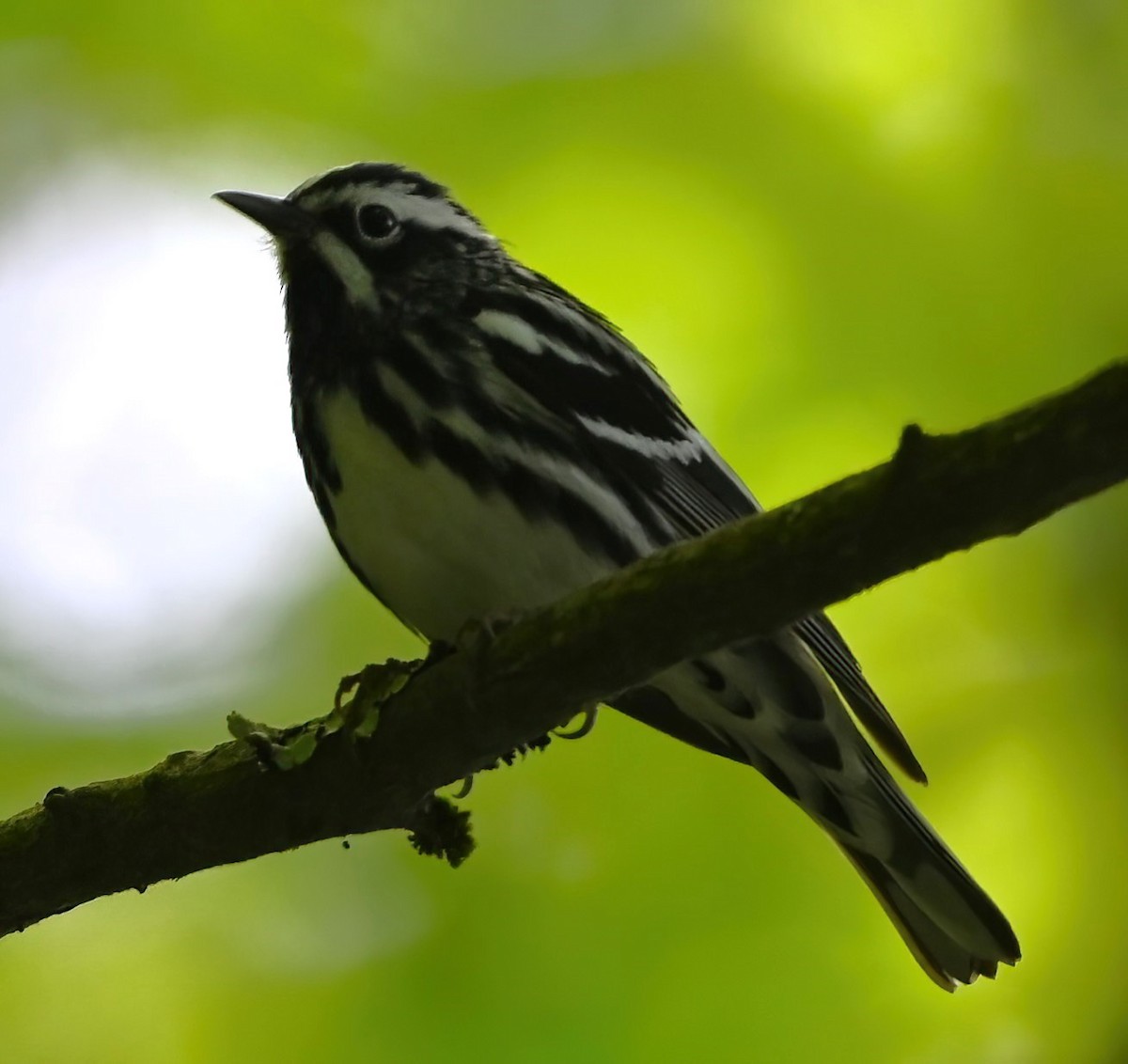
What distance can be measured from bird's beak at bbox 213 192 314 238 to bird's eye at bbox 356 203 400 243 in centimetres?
8

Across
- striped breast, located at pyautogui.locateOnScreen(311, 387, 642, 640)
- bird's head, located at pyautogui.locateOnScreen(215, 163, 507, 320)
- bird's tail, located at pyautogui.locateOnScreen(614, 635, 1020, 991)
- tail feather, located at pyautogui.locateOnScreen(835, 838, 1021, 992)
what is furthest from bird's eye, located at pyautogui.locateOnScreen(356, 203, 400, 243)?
tail feather, located at pyautogui.locateOnScreen(835, 838, 1021, 992)

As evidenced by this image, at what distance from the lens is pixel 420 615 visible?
6.31 feet

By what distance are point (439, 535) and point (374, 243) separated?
0.53 metres

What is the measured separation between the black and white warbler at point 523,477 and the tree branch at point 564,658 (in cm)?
23

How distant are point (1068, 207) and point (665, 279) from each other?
27.7 inches

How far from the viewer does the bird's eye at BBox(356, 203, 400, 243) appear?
2.09 meters

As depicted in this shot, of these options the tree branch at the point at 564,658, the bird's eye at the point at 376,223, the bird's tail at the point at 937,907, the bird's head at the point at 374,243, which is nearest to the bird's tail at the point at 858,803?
the bird's tail at the point at 937,907

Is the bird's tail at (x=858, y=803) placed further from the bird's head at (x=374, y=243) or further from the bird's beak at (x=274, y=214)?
the bird's beak at (x=274, y=214)

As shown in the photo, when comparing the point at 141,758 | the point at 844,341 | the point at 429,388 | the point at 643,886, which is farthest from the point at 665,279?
the point at 141,758

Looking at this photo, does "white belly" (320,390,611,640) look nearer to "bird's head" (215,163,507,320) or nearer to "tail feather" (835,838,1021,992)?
"bird's head" (215,163,507,320)

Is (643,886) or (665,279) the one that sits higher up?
(665,279)

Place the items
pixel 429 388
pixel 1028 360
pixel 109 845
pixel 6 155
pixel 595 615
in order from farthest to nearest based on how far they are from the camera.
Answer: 1. pixel 6 155
2. pixel 1028 360
3. pixel 429 388
4. pixel 109 845
5. pixel 595 615

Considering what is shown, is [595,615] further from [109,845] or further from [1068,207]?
[1068,207]

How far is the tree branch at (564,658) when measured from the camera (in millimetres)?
1193
